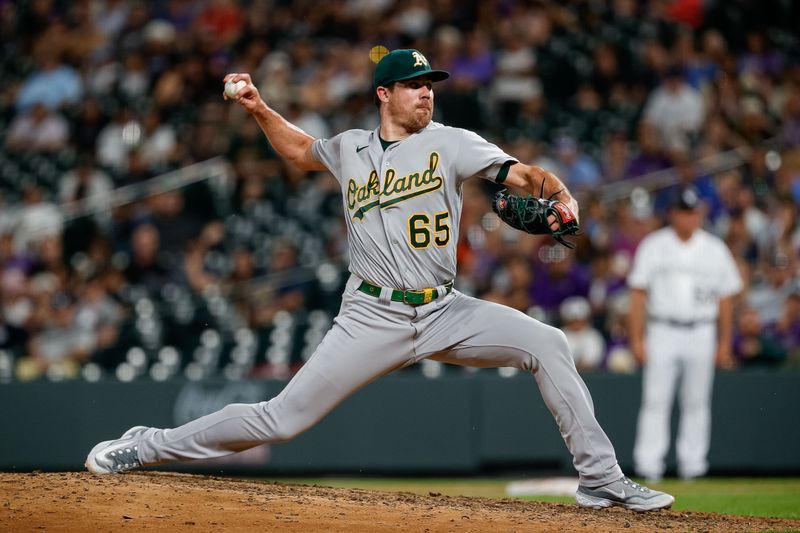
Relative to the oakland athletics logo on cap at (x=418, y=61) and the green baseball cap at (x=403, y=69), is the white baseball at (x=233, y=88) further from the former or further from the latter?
the oakland athletics logo on cap at (x=418, y=61)

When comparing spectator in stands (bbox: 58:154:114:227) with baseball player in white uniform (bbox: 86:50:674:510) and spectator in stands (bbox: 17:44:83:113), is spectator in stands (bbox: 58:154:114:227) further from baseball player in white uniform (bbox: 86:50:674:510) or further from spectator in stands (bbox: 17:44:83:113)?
baseball player in white uniform (bbox: 86:50:674:510)

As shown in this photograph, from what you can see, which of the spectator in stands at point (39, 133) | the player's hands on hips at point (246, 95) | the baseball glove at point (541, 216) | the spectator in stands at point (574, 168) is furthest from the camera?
the spectator in stands at point (39, 133)

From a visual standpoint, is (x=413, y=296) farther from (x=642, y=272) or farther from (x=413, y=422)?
(x=413, y=422)

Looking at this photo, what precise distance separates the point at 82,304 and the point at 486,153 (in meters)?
7.18

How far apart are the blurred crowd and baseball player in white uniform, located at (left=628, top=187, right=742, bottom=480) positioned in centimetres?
101

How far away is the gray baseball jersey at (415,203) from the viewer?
18.6ft

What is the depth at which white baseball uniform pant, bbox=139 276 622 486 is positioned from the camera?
570 centimetres

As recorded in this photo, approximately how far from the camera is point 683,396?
9625 millimetres

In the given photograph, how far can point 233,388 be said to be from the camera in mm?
10500

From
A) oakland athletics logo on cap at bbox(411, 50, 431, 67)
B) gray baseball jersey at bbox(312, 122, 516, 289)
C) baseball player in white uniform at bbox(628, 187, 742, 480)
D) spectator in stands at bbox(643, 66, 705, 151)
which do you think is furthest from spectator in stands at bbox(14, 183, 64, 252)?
oakland athletics logo on cap at bbox(411, 50, 431, 67)

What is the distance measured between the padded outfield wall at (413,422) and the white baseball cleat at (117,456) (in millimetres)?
4213

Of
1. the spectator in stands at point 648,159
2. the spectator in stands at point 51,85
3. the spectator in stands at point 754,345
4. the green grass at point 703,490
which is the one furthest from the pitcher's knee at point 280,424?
the spectator in stands at point 51,85

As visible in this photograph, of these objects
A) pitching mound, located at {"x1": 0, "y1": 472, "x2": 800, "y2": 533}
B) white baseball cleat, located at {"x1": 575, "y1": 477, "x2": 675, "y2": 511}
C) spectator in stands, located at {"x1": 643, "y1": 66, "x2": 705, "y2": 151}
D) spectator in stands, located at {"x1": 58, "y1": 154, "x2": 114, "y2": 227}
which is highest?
spectator in stands, located at {"x1": 643, "y1": 66, "x2": 705, "y2": 151}

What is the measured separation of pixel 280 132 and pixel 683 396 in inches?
185
